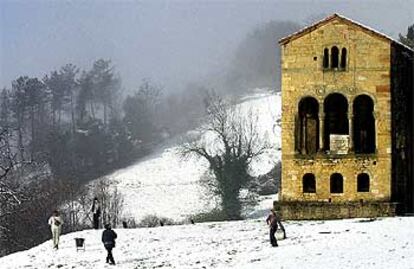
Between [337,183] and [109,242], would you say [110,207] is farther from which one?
[109,242]

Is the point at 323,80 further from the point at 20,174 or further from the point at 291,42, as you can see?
the point at 20,174

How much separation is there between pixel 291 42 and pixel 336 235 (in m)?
16.5

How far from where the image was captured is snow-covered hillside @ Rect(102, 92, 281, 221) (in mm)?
93875

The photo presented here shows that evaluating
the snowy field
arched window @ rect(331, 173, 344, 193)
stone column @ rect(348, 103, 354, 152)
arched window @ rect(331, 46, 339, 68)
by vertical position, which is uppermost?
arched window @ rect(331, 46, 339, 68)

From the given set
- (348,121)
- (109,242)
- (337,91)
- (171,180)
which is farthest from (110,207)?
(109,242)

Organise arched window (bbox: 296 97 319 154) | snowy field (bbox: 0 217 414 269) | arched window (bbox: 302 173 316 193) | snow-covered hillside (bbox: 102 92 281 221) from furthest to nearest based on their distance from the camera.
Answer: snow-covered hillside (bbox: 102 92 281 221) → arched window (bbox: 296 97 319 154) → arched window (bbox: 302 173 316 193) → snowy field (bbox: 0 217 414 269)

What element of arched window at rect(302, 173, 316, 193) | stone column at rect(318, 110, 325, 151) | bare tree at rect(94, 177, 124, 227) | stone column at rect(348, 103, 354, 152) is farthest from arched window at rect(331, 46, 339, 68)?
bare tree at rect(94, 177, 124, 227)

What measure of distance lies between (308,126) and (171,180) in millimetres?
55099

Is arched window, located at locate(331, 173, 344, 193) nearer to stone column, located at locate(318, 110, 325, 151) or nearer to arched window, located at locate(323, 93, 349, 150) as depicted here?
stone column, located at locate(318, 110, 325, 151)

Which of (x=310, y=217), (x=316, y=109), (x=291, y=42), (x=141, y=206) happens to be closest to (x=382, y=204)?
(x=310, y=217)

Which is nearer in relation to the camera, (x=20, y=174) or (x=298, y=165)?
(x=298, y=165)

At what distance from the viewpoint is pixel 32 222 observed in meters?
80.5

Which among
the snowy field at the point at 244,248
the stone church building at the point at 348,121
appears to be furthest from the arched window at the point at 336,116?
the snowy field at the point at 244,248

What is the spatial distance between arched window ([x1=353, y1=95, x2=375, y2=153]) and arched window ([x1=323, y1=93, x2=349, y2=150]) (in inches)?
31.0
